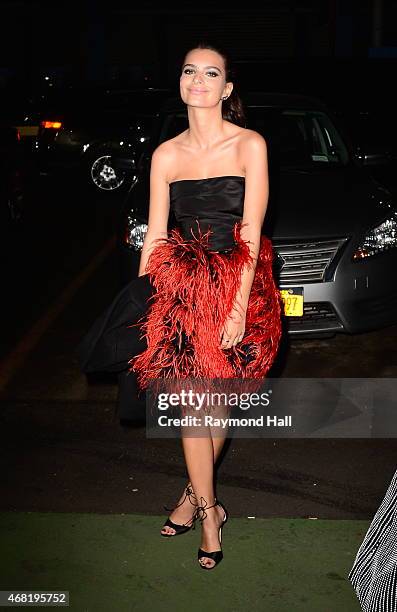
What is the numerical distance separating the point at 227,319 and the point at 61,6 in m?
26.4

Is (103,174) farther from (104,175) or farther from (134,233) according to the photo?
(134,233)

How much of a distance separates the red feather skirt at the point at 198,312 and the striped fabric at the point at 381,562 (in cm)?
90

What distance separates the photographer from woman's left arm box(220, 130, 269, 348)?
3.76 metres

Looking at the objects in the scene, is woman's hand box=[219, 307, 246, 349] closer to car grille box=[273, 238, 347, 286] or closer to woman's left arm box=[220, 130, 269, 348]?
woman's left arm box=[220, 130, 269, 348]

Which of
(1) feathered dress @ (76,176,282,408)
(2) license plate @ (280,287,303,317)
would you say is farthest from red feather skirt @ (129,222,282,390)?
(2) license plate @ (280,287,303,317)

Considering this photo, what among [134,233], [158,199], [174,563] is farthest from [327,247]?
[174,563]

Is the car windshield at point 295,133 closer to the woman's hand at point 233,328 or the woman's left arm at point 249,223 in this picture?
the woman's left arm at point 249,223

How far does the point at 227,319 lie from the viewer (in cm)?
Answer: 376

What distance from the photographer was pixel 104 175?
15273 millimetres

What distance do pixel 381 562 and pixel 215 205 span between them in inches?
59.1

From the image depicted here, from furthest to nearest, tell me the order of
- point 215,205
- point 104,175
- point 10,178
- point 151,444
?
1. point 104,175
2. point 10,178
3. point 151,444
4. point 215,205

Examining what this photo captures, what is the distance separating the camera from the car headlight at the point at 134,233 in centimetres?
630

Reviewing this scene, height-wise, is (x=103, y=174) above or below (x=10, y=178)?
below

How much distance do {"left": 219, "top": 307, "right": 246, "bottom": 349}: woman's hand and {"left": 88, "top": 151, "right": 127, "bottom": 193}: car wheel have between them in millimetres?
11478
